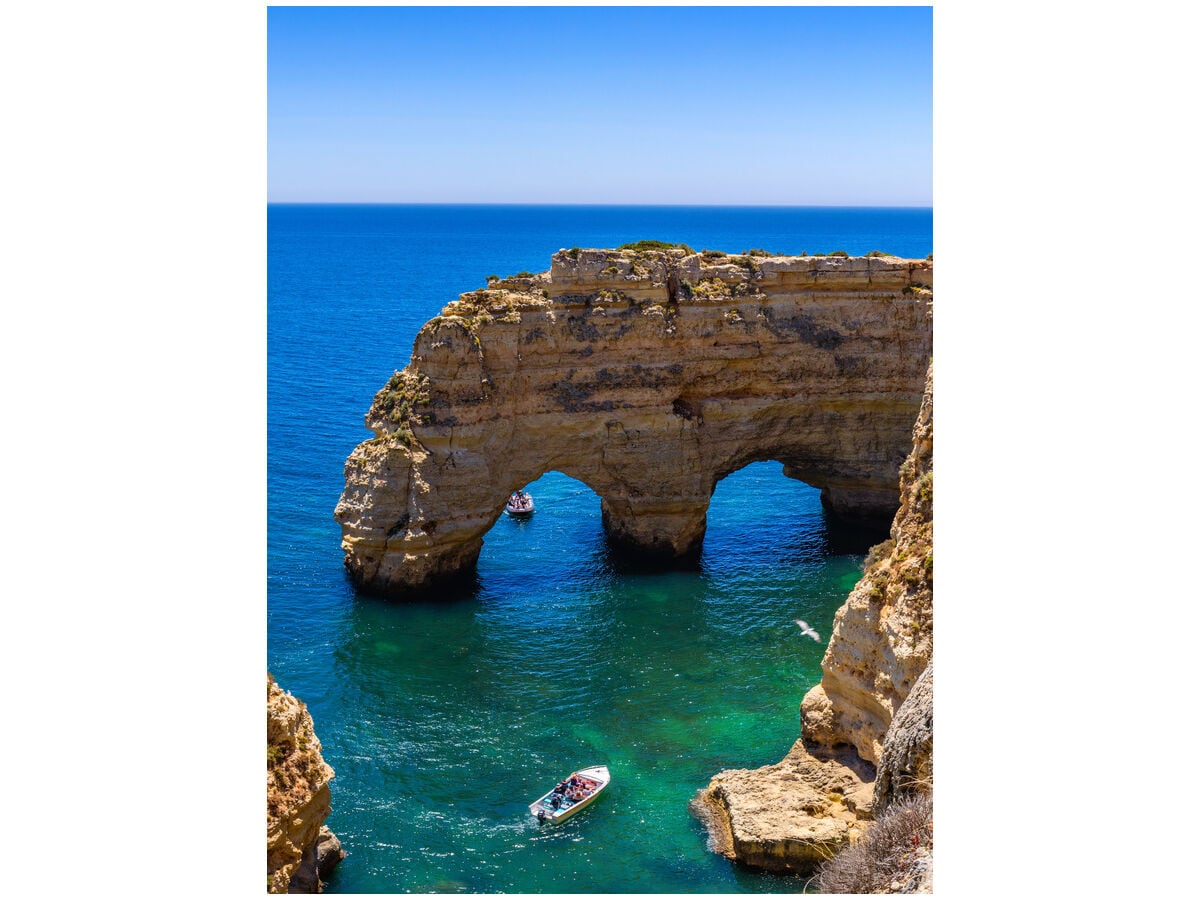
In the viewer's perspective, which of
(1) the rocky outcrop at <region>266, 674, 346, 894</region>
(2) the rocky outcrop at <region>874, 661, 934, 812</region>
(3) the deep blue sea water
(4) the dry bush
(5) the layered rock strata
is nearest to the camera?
(4) the dry bush

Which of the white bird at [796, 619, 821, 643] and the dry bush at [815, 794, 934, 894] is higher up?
the dry bush at [815, 794, 934, 894]

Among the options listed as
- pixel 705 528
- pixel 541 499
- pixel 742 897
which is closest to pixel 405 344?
pixel 541 499

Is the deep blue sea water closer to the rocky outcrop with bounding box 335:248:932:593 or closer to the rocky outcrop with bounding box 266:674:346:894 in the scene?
the rocky outcrop with bounding box 335:248:932:593

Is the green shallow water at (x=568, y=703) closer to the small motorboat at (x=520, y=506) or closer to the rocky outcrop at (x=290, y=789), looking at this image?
the small motorboat at (x=520, y=506)

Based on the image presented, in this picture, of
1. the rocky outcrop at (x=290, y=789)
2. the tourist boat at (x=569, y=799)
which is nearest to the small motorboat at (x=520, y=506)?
the tourist boat at (x=569, y=799)

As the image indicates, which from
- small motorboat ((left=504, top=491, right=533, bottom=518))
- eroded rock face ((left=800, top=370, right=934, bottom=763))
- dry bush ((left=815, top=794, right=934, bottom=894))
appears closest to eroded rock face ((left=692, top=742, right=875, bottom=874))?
eroded rock face ((left=800, top=370, right=934, bottom=763))
